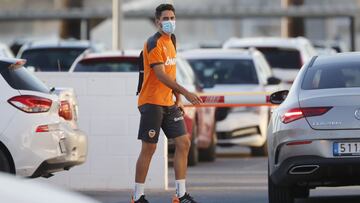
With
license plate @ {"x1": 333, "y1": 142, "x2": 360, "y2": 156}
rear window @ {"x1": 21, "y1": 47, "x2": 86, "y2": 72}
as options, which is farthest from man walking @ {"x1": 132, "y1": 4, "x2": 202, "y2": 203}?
rear window @ {"x1": 21, "y1": 47, "x2": 86, "y2": 72}

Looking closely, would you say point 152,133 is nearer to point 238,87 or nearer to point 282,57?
point 238,87

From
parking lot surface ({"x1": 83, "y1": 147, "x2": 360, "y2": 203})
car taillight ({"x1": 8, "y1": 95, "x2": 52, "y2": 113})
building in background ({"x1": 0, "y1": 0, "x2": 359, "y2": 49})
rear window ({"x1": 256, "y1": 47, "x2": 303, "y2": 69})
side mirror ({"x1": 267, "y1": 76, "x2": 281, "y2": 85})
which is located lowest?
building in background ({"x1": 0, "y1": 0, "x2": 359, "y2": 49})

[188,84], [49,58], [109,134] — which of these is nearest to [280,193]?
[109,134]

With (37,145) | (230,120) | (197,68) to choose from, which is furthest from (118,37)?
(37,145)

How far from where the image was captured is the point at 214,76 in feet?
69.3

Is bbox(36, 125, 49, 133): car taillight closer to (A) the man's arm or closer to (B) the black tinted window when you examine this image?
(B) the black tinted window

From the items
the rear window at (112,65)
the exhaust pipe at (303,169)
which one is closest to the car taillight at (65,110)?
the exhaust pipe at (303,169)

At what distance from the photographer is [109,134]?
14.3m

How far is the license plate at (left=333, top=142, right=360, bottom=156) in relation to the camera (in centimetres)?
1089

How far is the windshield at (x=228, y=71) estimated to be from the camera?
20.8 metres

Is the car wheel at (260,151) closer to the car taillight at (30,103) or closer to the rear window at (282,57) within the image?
the rear window at (282,57)

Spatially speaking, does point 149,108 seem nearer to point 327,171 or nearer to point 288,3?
point 327,171

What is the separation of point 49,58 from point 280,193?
493 inches

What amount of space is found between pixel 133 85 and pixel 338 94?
3.47 m
